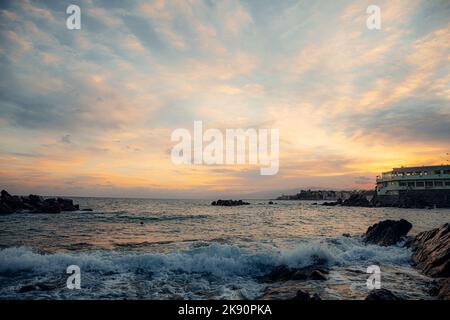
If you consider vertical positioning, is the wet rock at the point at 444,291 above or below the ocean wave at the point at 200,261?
above

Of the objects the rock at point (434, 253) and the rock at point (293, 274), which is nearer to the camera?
the rock at point (293, 274)

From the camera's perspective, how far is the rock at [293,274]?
39.5 ft

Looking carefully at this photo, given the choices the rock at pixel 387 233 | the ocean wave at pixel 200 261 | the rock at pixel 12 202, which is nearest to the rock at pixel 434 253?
the ocean wave at pixel 200 261

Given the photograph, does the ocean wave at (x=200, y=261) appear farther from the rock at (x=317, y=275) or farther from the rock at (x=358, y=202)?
the rock at (x=358, y=202)

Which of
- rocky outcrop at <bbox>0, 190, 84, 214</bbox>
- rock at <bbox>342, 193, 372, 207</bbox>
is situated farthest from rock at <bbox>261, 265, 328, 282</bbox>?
rock at <bbox>342, 193, 372, 207</bbox>

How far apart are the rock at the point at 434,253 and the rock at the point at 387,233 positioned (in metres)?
3.03

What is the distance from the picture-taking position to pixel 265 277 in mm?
12867

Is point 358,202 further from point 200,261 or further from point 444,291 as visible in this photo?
point 200,261

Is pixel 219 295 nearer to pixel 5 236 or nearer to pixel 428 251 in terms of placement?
pixel 428 251

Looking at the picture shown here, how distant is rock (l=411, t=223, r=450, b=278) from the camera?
40.2 ft

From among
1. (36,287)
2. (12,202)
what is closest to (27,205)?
(12,202)

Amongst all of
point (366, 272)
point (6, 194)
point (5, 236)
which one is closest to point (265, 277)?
point (366, 272)
